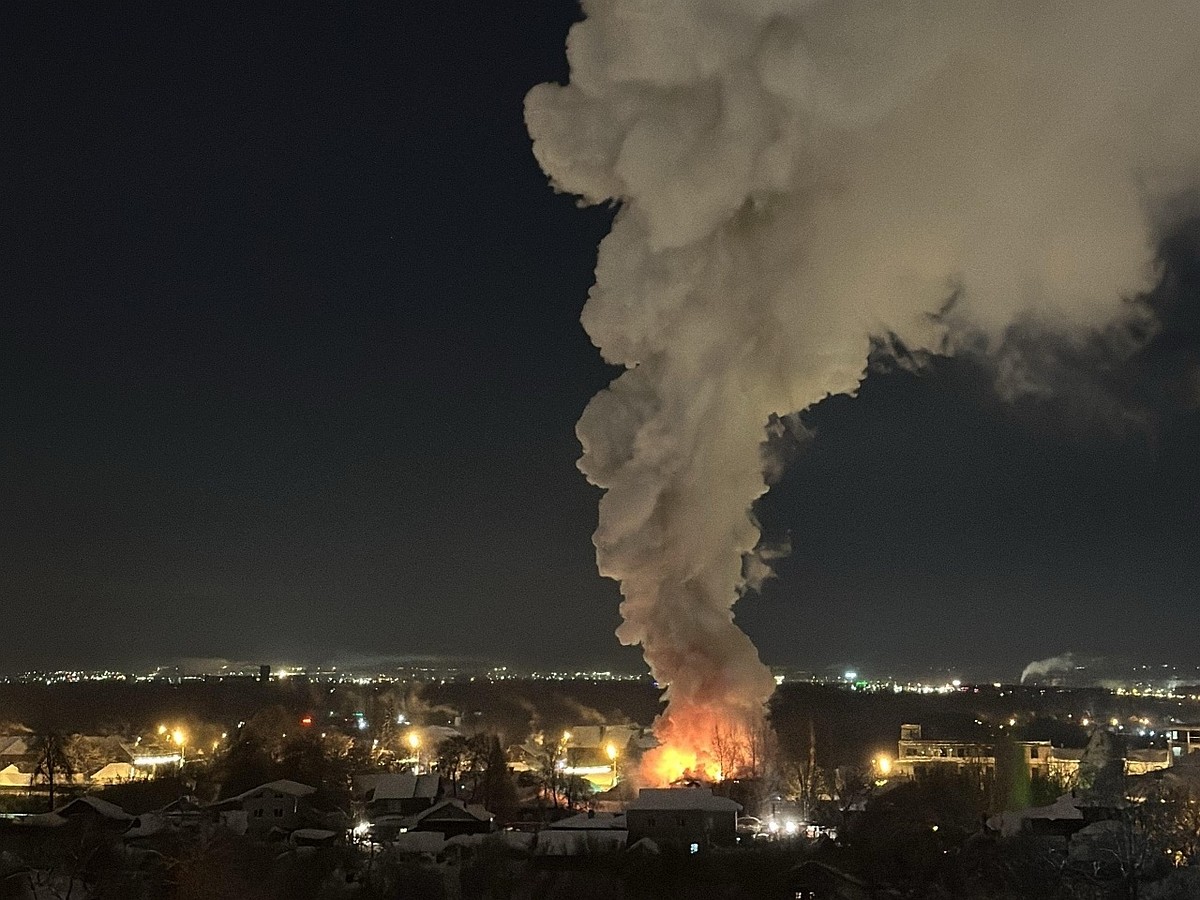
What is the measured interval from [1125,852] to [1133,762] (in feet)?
107

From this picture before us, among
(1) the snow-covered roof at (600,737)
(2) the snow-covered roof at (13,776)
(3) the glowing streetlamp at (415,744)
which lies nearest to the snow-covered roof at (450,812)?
(1) the snow-covered roof at (600,737)

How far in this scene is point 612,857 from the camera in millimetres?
34156

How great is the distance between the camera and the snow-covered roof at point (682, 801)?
117 ft

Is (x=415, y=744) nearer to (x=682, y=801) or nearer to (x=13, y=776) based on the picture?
(x=13, y=776)

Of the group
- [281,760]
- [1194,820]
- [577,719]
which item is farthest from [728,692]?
[577,719]

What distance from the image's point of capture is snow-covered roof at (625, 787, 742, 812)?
35.6 metres

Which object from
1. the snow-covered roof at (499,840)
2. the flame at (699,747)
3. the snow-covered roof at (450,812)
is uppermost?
the flame at (699,747)

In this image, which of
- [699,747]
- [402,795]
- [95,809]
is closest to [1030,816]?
[699,747]

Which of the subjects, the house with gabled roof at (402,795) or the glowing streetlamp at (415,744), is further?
the glowing streetlamp at (415,744)

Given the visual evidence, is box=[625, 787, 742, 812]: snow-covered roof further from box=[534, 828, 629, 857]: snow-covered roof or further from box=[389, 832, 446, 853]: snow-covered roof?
box=[389, 832, 446, 853]: snow-covered roof

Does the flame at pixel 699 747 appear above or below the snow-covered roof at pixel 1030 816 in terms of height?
above

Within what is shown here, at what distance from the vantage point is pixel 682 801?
35.9 meters

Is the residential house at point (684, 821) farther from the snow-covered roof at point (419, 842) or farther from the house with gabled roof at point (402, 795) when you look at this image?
the house with gabled roof at point (402, 795)

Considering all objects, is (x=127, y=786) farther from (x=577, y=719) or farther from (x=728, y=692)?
(x=577, y=719)
